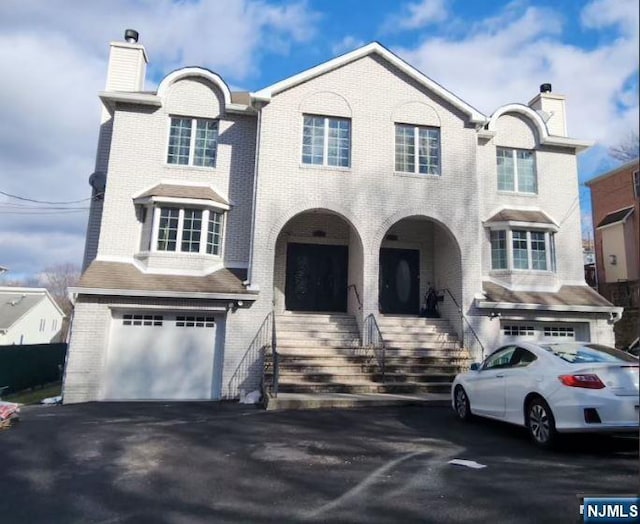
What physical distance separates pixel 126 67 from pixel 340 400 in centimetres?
1253

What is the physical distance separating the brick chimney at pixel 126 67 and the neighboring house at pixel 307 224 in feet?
0.16

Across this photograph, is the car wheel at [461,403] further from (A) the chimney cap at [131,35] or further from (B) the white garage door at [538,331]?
(A) the chimney cap at [131,35]

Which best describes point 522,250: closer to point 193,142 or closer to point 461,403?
point 461,403

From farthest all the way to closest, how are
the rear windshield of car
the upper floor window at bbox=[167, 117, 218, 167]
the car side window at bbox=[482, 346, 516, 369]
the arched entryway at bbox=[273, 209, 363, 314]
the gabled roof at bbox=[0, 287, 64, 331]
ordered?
the gabled roof at bbox=[0, 287, 64, 331]
the arched entryway at bbox=[273, 209, 363, 314]
the upper floor window at bbox=[167, 117, 218, 167]
the car side window at bbox=[482, 346, 516, 369]
the rear windshield of car

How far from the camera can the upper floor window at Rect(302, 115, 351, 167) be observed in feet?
44.4

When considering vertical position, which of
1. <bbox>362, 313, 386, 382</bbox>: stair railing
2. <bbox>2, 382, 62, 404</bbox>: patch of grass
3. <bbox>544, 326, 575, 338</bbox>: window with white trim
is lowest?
<bbox>2, 382, 62, 404</bbox>: patch of grass

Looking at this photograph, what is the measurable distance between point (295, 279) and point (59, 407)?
715 cm

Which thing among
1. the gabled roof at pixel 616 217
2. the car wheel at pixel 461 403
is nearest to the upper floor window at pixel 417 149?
the car wheel at pixel 461 403

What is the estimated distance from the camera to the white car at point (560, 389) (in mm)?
5680

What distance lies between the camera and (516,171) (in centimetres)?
1543

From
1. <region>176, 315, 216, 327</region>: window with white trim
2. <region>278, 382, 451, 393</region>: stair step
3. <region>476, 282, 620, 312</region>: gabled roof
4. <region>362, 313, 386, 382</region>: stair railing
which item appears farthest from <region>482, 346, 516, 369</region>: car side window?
<region>176, 315, 216, 327</region>: window with white trim

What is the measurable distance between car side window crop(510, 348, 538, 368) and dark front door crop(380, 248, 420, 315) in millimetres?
7793

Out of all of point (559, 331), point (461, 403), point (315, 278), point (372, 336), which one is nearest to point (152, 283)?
point (315, 278)

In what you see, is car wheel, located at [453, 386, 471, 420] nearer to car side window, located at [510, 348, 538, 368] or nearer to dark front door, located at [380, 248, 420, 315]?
car side window, located at [510, 348, 538, 368]
